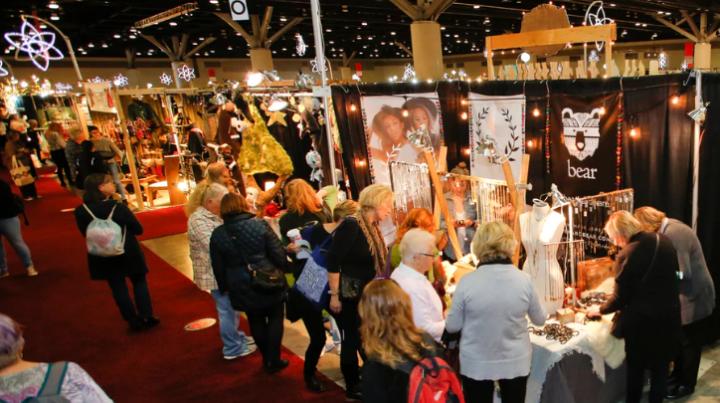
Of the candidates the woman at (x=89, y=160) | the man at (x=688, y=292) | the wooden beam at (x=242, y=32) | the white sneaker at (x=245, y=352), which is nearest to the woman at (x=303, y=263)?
the white sneaker at (x=245, y=352)

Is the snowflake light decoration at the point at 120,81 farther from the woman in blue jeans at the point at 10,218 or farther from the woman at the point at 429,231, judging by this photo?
the woman at the point at 429,231

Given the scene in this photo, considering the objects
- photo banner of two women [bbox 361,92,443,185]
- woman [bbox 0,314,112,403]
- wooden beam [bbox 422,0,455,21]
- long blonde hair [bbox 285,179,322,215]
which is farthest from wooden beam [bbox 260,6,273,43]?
woman [bbox 0,314,112,403]

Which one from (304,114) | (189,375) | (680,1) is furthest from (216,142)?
(680,1)

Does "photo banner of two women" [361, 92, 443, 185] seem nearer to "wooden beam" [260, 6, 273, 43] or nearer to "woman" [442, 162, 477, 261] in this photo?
"woman" [442, 162, 477, 261]

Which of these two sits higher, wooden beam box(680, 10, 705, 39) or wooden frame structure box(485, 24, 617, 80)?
wooden beam box(680, 10, 705, 39)

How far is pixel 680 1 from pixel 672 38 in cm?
1368

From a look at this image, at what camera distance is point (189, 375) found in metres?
3.74

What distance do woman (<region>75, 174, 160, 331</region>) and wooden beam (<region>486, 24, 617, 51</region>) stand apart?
3.33 meters

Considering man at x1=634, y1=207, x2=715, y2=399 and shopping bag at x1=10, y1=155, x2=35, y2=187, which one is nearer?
man at x1=634, y1=207, x2=715, y2=399

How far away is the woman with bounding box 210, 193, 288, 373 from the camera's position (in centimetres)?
318

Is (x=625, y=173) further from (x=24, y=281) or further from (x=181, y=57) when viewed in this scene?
(x=181, y=57)

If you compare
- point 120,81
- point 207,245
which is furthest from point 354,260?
point 120,81

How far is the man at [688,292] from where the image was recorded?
2752mm

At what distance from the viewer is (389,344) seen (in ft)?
5.82
